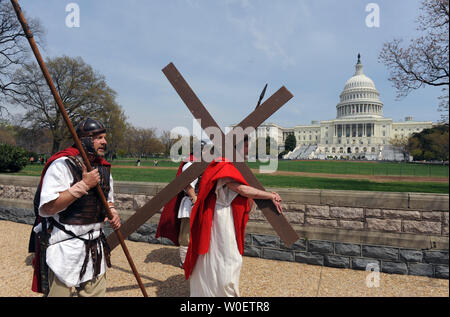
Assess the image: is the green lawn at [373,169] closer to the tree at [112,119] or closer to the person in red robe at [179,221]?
the person in red robe at [179,221]

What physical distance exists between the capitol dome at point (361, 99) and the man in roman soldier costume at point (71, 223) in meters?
A: 117

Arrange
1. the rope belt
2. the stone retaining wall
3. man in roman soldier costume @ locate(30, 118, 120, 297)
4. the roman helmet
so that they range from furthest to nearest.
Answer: the stone retaining wall, the roman helmet, the rope belt, man in roman soldier costume @ locate(30, 118, 120, 297)

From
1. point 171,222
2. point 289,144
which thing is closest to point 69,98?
point 171,222

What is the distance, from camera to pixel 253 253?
17.1ft

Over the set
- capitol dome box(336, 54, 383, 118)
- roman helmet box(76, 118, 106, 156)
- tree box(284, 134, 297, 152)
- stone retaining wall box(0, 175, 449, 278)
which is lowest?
stone retaining wall box(0, 175, 449, 278)

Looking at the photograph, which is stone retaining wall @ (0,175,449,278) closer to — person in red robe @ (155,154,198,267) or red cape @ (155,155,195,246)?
person in red robe @ (155,154,198,267)

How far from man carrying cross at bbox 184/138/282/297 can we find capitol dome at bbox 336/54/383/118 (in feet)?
382

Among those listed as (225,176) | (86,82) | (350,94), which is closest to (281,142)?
(350,94)

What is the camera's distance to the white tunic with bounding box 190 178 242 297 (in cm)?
267

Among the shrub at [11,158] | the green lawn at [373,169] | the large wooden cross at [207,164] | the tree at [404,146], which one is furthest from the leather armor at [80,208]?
the tree at [404,146]

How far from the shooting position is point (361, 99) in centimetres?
10475

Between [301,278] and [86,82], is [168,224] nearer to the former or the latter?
[301,278]

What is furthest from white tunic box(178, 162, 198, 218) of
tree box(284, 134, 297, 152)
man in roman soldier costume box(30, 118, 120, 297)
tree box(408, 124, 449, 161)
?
tree box(284, 134, 297, 152)

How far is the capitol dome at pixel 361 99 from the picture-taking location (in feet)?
345
